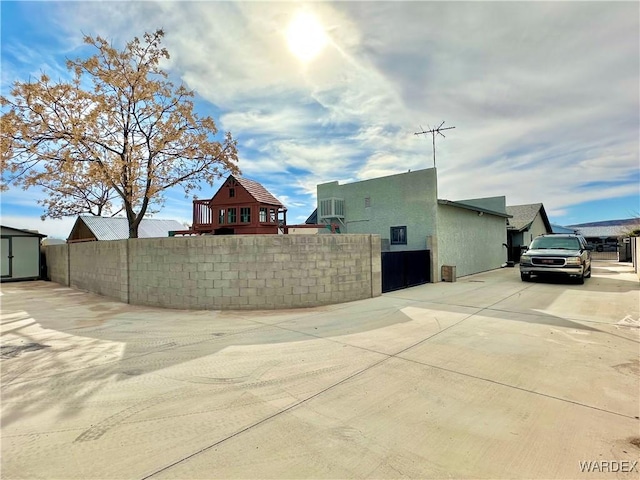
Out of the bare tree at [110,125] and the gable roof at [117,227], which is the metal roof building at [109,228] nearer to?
the gable roof at [117,227]

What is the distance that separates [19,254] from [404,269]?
850 inches

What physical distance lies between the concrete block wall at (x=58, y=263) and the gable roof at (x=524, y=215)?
85.8ft

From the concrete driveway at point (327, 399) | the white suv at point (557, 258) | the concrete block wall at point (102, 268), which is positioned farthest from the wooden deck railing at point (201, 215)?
the white suv at point (557, 258)

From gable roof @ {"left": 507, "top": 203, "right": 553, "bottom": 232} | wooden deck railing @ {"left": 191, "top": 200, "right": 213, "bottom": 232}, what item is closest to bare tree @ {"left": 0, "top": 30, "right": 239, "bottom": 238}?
wooden deck railing @ {"left": 191, "top": 200, "right": 213, "bottom": 232}

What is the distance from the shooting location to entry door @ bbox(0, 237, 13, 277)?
1689 cm

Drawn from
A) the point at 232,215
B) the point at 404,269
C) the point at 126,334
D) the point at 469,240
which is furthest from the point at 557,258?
the point at 126,334

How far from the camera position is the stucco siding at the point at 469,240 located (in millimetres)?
12547

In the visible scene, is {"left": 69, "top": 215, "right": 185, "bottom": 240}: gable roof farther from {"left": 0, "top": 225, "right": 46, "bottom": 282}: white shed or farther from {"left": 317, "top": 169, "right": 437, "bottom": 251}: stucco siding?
{"left": 317, "top": 169, "right": 437, "bottom": 251}: stucco siding

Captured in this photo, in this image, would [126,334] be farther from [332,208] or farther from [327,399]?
[332,208]

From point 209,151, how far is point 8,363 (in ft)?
30.0

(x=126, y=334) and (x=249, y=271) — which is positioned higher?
(x=249, y=271)

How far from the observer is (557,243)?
11.4 m

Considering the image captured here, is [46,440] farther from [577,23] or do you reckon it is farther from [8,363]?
[577,23]

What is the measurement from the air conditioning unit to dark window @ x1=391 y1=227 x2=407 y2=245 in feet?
9.79
